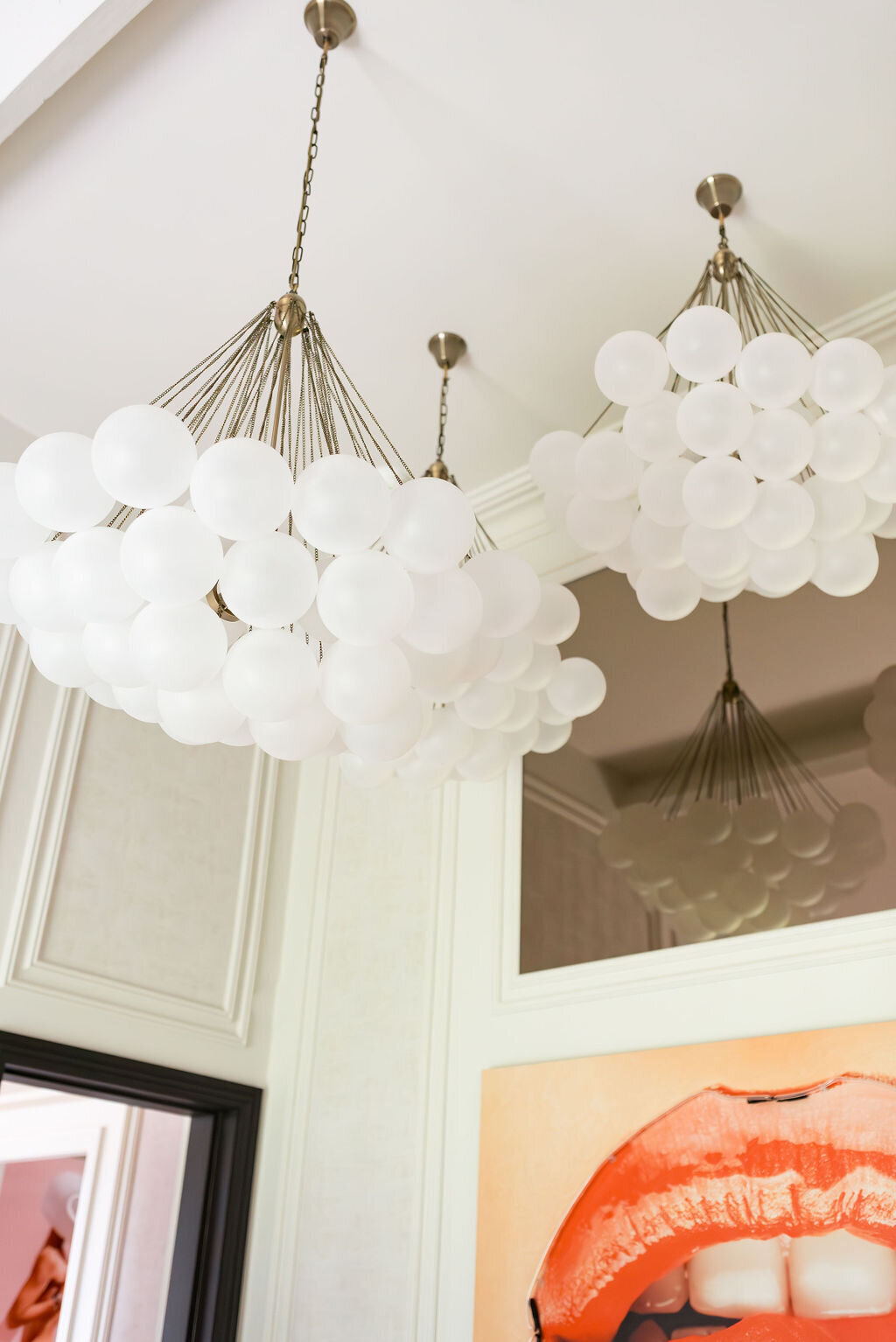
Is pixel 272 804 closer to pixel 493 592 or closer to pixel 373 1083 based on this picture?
pixel 373 1083

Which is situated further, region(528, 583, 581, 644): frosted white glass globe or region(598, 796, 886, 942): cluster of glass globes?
region(598, 796, 886, 942): cluster of glass globes

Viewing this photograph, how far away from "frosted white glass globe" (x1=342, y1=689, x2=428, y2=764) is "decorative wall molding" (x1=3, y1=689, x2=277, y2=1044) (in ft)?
4.81

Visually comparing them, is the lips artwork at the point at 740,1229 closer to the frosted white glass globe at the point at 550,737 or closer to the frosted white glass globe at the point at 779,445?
the frosted white glass globe at the point at 550,737

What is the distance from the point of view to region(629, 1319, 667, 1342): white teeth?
2.12 meters

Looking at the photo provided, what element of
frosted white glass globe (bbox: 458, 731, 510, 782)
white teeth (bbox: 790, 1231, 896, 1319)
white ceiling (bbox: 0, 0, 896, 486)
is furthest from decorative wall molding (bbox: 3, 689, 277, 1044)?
white teeth (bbox: 790, 1231, 896, 1319)

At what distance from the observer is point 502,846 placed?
2943 millimetres

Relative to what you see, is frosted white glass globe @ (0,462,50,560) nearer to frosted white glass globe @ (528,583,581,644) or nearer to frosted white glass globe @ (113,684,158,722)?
frosted white glass globe @ (113,684,158,722)

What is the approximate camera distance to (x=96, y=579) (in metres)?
1.42

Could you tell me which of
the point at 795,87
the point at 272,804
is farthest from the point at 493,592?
the point at 272,804

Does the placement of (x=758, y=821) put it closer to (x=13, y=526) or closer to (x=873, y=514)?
(x=873, y=514)

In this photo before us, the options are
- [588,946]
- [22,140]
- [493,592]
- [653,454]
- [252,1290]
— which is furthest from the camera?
[252,1290]

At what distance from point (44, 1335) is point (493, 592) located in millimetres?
Result: 3758

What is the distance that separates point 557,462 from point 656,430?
24cm

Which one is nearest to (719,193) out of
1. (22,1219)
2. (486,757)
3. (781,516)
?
(781,516)
